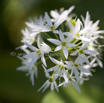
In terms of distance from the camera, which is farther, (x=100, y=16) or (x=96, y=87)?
(x=100, y=16)

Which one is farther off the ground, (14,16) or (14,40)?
(14,16)

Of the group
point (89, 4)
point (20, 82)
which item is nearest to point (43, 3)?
point (89, 4)

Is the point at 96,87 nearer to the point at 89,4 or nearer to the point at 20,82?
the point at 20,82

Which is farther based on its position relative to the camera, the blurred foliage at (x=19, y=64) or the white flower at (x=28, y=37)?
the blurred foliage at (x=19, y=64)

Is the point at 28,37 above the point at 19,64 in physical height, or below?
above

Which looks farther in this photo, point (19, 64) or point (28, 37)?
point (19, 64)

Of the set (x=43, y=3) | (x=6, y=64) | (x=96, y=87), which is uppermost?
(x=43, y=3)

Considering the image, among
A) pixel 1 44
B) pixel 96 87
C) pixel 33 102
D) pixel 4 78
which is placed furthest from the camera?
pixel 1 44

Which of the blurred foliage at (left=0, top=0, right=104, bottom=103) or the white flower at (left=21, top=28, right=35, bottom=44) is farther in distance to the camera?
the blurred foliage at (left=0, top=0, right=104, bottom=103)
